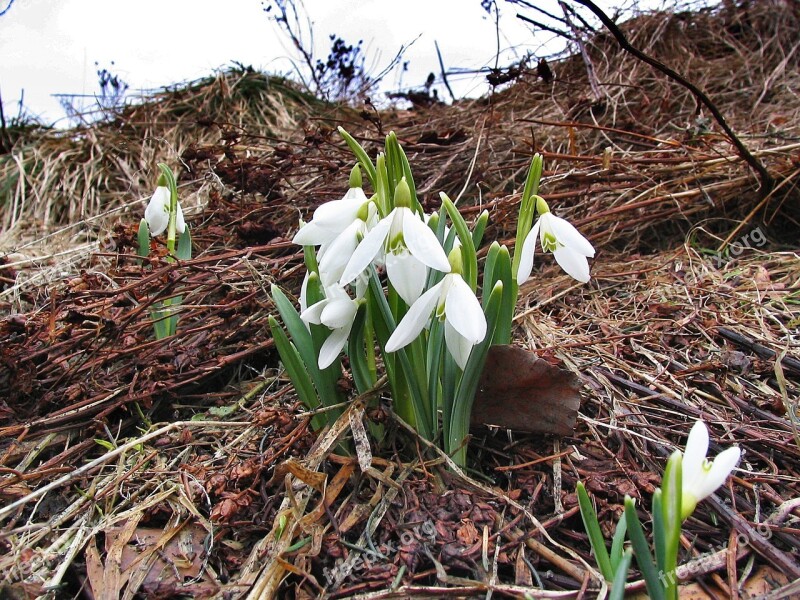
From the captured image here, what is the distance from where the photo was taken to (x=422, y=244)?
946 millimetres

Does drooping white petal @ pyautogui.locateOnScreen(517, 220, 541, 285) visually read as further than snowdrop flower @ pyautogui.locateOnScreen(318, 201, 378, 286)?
Yes

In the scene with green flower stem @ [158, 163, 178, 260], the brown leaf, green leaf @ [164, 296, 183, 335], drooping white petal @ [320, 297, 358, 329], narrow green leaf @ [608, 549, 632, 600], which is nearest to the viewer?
narrow green leaf @ [608, 549, 632, 600]

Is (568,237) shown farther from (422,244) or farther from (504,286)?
(422,244)

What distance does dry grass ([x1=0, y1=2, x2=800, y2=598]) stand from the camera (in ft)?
3.36

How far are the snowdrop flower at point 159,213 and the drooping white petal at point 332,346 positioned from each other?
1061mm

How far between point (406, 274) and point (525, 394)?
0.41 meters

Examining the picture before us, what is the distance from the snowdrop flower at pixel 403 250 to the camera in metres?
0.95

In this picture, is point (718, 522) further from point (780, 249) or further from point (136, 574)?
point (780, 249)

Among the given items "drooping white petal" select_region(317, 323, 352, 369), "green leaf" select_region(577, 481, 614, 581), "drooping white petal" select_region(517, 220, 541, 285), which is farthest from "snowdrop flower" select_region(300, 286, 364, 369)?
"green leaf" select_region(577, 481, 614, 581)

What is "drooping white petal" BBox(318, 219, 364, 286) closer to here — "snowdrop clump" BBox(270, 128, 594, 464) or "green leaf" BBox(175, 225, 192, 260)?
"snowdrop clump" BBox(270, 128, 594, 464)

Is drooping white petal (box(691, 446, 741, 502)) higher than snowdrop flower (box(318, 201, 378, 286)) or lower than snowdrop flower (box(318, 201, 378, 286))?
lower

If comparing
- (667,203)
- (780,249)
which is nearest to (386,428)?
(667,203)

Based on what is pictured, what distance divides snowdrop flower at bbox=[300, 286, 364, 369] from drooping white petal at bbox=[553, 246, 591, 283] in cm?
41

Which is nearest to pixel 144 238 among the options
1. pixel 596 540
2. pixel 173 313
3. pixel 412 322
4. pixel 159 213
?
pixel 159 213
